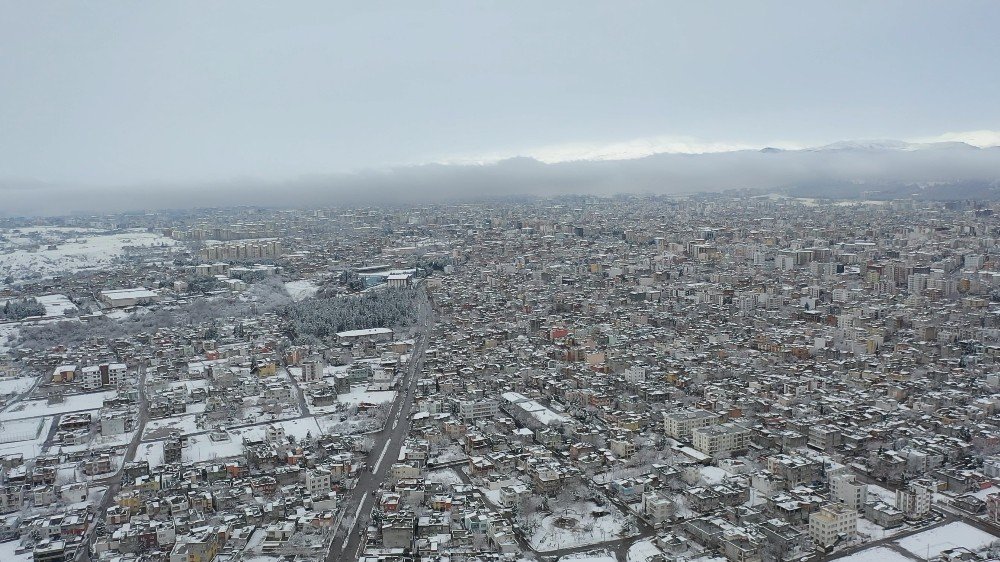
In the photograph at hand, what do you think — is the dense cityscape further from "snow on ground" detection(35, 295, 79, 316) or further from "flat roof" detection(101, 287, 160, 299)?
"flat roof" detection(101, 287, 160, 299)

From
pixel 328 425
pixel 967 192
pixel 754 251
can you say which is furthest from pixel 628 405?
pixel 967 192

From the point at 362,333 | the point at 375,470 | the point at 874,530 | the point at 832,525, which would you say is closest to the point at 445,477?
the point at 375,470

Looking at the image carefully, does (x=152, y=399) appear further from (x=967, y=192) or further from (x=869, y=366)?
(x=967, y=192)

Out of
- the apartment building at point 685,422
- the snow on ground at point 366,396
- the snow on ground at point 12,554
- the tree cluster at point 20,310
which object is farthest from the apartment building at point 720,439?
the tree cluster at point 20,310

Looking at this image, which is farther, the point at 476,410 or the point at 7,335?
the point at 7,335

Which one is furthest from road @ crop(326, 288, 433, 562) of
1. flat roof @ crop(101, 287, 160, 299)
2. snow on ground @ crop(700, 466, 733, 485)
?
flat roof @ crop(101, 287, 160, 299)

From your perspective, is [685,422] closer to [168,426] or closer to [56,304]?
[168,426]

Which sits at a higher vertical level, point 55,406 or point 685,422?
point 685,422
